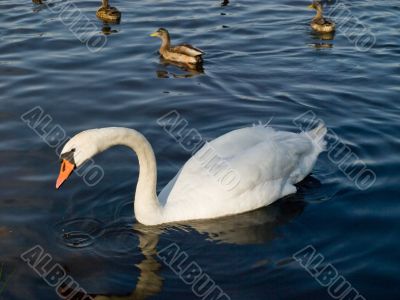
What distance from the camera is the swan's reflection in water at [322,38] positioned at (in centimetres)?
1745

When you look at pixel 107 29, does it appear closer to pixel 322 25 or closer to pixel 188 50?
pixel 188 50

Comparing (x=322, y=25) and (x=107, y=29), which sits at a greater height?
(x=322, y=25)

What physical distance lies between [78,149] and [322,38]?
1162 cm

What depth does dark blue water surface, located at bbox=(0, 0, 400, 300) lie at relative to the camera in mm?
8328

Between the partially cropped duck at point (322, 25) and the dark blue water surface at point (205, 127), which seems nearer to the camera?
the dark blue water surface at point (205, 127)

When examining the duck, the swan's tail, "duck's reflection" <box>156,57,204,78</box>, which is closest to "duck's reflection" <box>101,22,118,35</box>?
the duck

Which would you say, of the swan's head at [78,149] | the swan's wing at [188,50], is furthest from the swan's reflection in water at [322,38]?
the swan's head at [78,149]

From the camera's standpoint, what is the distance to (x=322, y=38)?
18109 millimetres

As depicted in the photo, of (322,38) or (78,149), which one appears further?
(322,38)

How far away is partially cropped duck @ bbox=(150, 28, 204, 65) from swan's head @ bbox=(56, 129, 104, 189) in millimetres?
8246

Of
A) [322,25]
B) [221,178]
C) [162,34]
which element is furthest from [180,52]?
[221,178]

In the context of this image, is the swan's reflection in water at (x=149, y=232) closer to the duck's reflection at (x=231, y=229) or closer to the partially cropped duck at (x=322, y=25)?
the duck's reflection at (x=231, y=229)

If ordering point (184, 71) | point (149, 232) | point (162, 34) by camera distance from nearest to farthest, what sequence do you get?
point (149, 232), point (184, 71), point (162, 34)

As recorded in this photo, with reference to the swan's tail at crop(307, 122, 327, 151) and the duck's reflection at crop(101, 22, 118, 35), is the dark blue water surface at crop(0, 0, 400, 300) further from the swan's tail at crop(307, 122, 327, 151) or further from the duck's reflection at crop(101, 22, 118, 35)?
the swan's tail at crop(307, 122, 327, 151)
